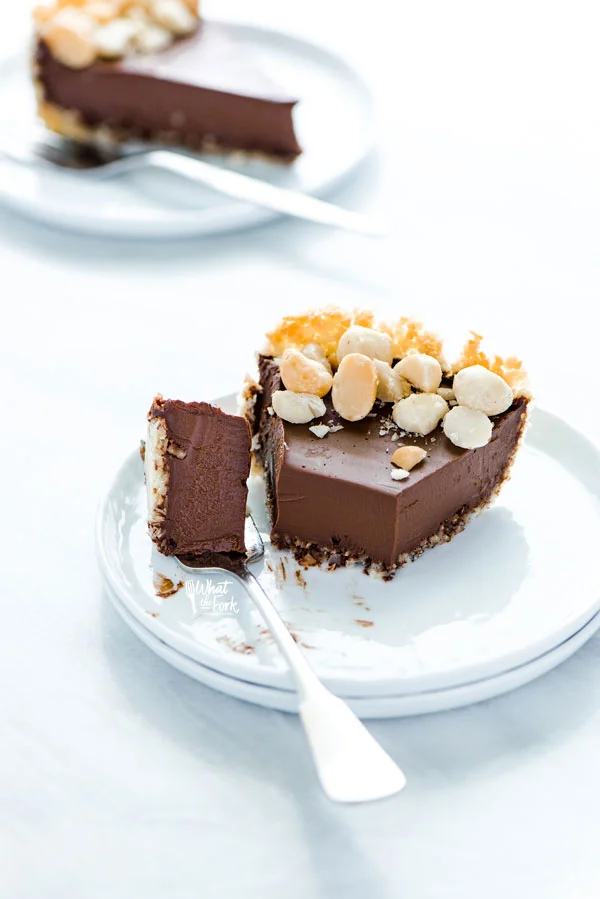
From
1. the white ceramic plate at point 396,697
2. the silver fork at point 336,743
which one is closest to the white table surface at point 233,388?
the white ceramic plate at point 396,697

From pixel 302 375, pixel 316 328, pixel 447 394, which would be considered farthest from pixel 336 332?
pixel 447 394


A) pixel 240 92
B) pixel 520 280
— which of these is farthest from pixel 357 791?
pixel 240 92

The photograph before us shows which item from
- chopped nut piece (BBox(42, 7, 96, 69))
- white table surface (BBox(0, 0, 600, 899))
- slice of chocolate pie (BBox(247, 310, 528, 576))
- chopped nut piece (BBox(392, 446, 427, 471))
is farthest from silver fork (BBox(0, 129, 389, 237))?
chopped nut piece (BBox(392, 446, 427, 471))

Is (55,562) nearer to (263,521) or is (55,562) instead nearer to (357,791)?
(263,521)

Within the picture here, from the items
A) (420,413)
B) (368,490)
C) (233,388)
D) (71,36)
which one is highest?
(71,36)

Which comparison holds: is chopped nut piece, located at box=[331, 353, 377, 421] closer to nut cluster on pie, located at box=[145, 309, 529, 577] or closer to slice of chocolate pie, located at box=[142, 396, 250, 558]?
nut cluster on pie, located at box=[145, 309, 529, 577]

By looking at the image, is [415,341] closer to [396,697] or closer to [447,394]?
[447,394]
